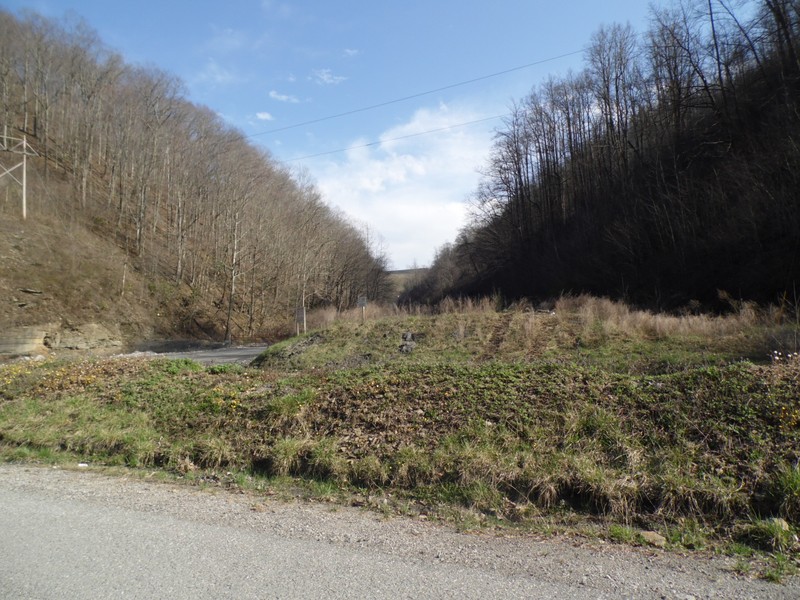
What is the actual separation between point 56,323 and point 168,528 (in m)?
27.4

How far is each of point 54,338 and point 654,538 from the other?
29532mm

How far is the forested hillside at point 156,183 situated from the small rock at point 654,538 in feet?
121

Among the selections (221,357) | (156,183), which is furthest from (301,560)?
(156,183)

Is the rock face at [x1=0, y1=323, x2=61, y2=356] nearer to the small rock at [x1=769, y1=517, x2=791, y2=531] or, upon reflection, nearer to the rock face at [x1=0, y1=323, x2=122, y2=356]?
the rock face at [x1=0, y1=323, x2=122, y2=356]

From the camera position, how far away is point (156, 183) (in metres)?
45.5

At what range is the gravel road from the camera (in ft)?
10.8

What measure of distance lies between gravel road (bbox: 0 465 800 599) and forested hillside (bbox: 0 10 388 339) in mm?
34967

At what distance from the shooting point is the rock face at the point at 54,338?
2338cm

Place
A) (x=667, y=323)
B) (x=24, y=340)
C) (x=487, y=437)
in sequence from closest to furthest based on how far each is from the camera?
(x=487, y=437)
(x=667, y=323)
(x=24, y=340)

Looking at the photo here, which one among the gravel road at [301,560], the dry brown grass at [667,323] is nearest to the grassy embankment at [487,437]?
the gravel road at [301,560]

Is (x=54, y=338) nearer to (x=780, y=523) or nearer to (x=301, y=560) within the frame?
(x=301, y=560)

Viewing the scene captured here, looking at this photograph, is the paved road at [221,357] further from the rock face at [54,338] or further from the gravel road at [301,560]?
the gravel road at [301,560]

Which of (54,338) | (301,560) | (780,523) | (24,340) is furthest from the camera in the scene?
(54,338)

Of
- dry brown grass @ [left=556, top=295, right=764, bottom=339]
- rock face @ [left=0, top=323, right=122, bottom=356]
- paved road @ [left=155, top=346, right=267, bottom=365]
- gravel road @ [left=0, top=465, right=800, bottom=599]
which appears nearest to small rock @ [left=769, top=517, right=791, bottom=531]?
gravel road @ [left=0, top=465, right=800, bottom=599]
